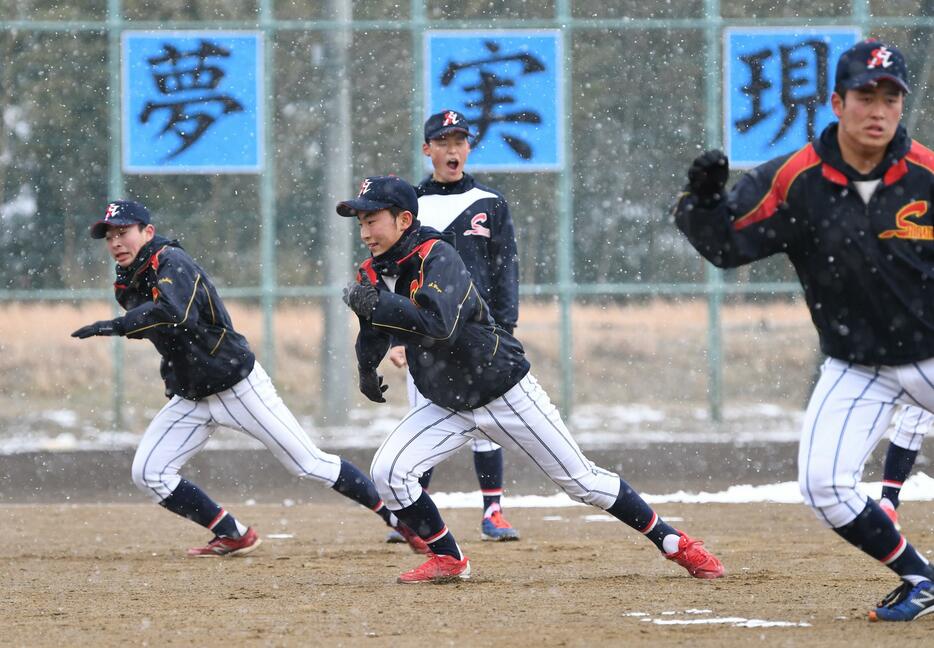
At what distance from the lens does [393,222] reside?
6.75 m

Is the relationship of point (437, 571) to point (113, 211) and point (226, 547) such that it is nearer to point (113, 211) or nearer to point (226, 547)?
point (226, 547)

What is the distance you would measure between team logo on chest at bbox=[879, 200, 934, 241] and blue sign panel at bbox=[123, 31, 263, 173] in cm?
746

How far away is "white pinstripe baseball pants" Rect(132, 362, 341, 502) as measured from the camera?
26.6 ft

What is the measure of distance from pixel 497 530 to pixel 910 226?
392cm

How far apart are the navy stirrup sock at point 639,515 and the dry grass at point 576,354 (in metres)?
5.43

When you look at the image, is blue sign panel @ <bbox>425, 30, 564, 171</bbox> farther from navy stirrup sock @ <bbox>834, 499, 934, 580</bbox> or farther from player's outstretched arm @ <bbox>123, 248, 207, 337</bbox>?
navy stirrup sock @ <bbox>834, 499, 934, 580</bbox>

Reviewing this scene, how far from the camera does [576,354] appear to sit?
12562 mm

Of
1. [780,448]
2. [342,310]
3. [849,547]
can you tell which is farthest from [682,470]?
[849,547]

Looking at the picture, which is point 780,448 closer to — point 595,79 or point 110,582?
point 595,79

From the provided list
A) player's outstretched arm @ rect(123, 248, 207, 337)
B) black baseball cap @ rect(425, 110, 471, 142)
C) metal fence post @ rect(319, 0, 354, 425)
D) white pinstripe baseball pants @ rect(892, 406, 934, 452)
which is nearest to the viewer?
player's outstretched arm @ rect(123, 248, 207, 337)

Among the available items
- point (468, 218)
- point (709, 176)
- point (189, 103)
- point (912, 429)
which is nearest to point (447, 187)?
point (468, 218)

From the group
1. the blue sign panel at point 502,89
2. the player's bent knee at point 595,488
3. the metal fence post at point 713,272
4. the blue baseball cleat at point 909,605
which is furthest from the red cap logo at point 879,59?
the metal fence post at point 713,272

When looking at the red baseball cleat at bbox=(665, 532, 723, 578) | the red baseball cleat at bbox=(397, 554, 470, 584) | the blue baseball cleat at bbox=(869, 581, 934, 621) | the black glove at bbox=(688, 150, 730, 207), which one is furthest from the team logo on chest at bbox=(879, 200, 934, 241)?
the red baseball cleat at bbox=(397, 554, 470, 584)

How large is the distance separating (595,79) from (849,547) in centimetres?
535
